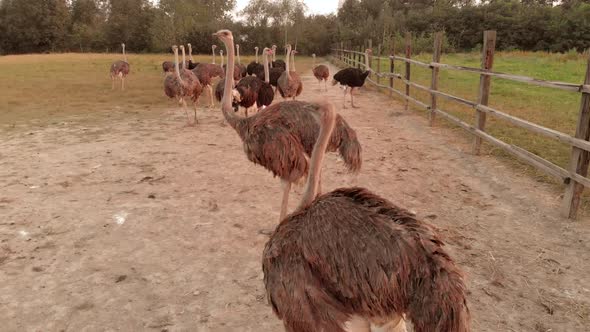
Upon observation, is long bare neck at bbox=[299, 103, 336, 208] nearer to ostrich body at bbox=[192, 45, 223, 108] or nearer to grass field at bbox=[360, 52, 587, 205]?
grass field at bbox=[360, 52, 587, 205]

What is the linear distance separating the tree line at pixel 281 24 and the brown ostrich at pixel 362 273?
33.7m

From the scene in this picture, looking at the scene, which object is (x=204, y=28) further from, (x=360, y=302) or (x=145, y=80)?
(x=360, y=302)

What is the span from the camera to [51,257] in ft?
12.6

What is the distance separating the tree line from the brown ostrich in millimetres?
33660

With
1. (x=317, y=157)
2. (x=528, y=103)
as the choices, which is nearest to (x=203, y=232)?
(x=317, y=157)

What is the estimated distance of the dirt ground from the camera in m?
3.11

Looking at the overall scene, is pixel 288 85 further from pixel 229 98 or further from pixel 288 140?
pixel 288 140

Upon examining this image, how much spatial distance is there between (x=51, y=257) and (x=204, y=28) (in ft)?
150

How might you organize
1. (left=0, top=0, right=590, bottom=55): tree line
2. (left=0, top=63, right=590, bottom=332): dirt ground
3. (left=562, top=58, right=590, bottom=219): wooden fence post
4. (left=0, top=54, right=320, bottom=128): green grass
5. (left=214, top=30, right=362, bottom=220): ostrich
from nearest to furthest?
1. (left=0, top=63, right=590, bottom=332): dirt ground
2. (left=214, top=30, right=362, bottom=220): ostrich
3. (left=562, top=58, right=590, bottom=219): wooden fence post
4. (left=0, top=54, right=320, bottom=128): green grass
5. (left=0, top=0, right=590, bottom=55): tree line

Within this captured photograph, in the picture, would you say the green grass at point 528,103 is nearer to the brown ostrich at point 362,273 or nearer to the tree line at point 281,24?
the brown ostrich at point 362,273

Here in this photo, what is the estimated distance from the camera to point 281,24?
48438 mm

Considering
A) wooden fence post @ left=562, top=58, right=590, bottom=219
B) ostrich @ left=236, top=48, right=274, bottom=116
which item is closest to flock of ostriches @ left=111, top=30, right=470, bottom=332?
wooden fence post @ left=562, top=58, right=590, bottom=219

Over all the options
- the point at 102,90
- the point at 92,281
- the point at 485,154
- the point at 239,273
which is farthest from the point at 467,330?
the point at 102,90

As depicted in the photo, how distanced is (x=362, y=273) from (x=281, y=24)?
4907 cm
